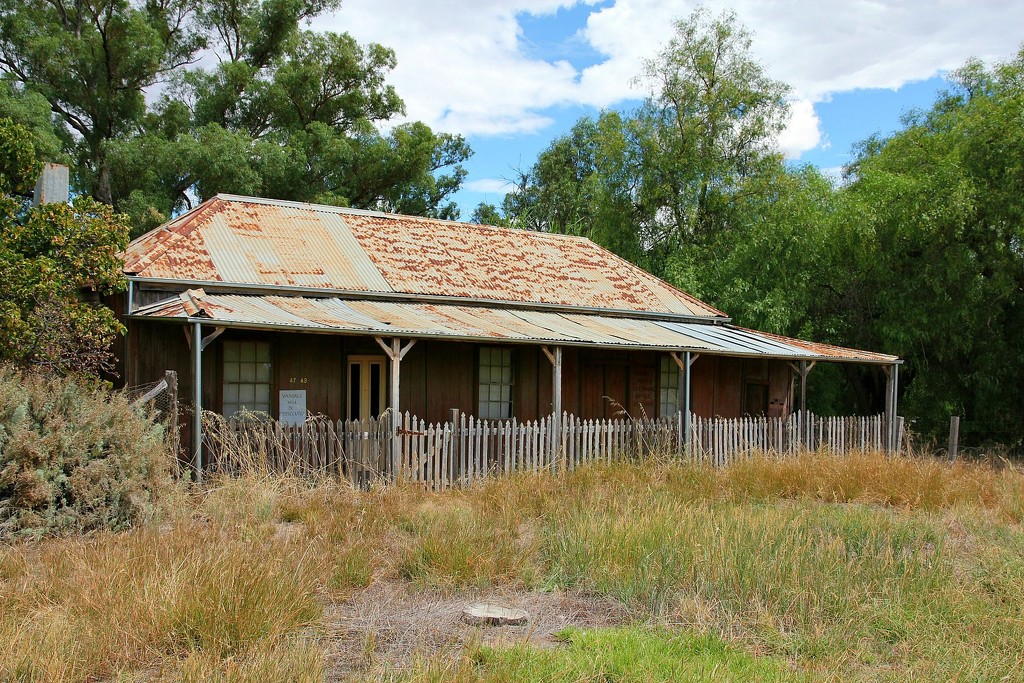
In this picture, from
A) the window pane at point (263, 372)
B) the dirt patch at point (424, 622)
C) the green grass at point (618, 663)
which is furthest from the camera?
the window pane at point (263, 372)

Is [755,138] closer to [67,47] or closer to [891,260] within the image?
[891,260]

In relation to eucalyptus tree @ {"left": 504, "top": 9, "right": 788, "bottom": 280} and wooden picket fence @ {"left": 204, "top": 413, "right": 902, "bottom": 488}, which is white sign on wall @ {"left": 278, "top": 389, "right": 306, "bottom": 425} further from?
eucalyptus tree @ {"left": 504, "top": 9, "right": 788, "bottom": 280}

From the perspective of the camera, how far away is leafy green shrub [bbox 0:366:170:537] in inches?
263

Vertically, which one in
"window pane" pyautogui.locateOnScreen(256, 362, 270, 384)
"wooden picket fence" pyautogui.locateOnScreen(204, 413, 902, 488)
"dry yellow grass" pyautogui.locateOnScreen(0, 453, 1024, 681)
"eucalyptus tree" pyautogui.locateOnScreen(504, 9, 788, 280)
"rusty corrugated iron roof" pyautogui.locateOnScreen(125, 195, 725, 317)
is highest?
"eucalyptus tree" pyautogui.locateOnScreen(504, 9, 788, 280)

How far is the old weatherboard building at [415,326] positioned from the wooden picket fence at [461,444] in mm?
613

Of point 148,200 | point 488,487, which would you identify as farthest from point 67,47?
point 488,487

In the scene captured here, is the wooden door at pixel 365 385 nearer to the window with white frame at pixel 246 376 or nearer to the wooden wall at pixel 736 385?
the window with white frame at pixel 246 376

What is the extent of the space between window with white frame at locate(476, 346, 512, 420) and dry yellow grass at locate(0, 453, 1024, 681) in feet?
17.7

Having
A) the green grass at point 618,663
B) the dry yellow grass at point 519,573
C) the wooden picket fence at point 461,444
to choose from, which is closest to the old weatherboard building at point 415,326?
the wooden picket fence at point 461,444

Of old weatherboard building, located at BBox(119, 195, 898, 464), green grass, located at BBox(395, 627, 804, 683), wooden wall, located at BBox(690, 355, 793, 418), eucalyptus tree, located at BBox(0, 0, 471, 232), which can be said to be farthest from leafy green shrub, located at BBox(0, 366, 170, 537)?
eucalyptus tree, located at BBox(0, 0, 471, 232)

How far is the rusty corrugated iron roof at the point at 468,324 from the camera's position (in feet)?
→ 34.6

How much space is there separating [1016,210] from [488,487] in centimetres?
1365

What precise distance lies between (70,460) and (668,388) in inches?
476

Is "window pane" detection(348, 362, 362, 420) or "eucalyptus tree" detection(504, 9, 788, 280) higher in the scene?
"eucalyptus tree" detection(504, 9, 788, 280)
